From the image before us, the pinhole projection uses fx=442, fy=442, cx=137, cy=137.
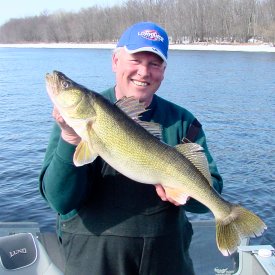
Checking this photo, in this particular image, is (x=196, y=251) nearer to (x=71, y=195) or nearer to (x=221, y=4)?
(x=71, y=195)

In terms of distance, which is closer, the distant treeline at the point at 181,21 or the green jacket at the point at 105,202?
the green jacket at the point at 105,202

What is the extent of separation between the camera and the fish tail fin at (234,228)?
2.95 m

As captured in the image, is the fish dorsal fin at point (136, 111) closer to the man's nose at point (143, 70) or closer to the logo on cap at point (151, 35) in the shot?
the man's nose at point (143, 70)

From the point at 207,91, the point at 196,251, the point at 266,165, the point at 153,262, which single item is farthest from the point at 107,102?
the point at 207,91

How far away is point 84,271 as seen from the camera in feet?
9.71

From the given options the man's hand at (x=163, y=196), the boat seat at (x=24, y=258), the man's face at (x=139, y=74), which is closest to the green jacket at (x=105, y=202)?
the man's hand at (x=163, y=196)

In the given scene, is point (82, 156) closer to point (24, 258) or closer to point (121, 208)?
point (121, 208)

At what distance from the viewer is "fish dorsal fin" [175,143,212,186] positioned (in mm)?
2893

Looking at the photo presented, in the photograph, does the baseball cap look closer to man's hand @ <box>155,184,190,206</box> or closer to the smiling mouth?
the smiling mouth

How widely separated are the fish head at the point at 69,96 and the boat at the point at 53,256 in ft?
6.33

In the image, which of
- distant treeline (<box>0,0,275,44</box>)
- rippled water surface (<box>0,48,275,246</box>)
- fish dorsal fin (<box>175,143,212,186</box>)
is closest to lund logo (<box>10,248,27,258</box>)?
fish dorsal fin (<box>175,143,212,186</box>)

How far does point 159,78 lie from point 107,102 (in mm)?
466

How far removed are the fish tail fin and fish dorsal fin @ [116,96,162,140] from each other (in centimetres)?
72

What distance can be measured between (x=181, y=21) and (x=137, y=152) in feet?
306
